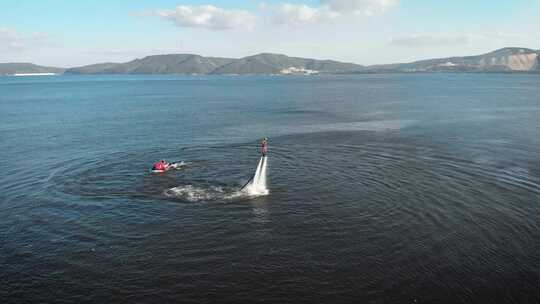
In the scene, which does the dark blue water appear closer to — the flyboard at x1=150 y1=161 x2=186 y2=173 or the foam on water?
the foam on water

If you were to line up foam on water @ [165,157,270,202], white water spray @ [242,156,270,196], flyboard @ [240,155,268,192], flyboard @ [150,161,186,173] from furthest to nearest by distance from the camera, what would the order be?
1. flyboard @ [150,161,186,173]
2. flyboard @ [240,155,268,192]
3. white water spray @ [242,156,270,196]
4. foam on water @ [165,157,270,202]

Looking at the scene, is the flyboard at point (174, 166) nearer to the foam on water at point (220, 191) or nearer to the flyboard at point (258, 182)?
the foam on water at point (220, 191)

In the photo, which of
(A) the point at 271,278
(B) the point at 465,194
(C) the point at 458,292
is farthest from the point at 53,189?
(B) the point at 465,194

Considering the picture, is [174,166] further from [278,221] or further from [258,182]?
[278,221]

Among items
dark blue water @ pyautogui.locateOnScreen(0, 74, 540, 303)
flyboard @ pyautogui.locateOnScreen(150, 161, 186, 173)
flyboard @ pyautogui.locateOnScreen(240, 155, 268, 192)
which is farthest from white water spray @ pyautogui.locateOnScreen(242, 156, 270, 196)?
flyboard @ pyautogui.locateOnScreen(150, 161, 186, 173)

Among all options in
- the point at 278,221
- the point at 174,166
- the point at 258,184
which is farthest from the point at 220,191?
the point at 174,166

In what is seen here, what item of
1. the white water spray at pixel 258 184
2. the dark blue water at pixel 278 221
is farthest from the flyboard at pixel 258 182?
the dark blue water at pixel 278 221

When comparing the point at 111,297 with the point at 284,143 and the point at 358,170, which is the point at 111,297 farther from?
the point at 284,143
